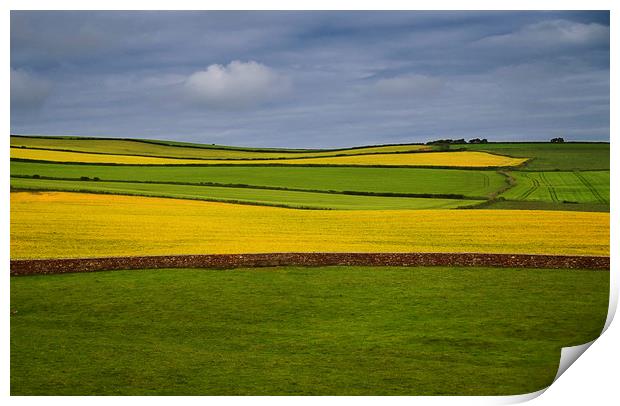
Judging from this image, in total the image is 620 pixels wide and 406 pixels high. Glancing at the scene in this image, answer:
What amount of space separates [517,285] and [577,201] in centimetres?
124

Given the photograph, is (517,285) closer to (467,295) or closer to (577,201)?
(467,295)

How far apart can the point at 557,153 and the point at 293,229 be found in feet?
9.99

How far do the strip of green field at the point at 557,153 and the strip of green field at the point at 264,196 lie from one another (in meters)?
0.71

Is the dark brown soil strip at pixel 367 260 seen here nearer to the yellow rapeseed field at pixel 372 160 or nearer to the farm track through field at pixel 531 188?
the farm track through field at pixel 531 188

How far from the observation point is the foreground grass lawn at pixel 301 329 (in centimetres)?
857

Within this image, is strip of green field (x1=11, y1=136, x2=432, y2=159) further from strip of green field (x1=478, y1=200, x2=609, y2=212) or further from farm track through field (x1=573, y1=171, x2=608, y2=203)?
farm track through field (x1=573, y1=171, x2=608, y2=203)

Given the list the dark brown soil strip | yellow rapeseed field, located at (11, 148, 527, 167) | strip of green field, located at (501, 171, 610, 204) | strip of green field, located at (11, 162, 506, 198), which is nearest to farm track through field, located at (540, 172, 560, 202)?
strip of green field, located at (501, 171, 610, 204)

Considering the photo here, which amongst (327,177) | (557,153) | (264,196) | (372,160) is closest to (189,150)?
(264,196)

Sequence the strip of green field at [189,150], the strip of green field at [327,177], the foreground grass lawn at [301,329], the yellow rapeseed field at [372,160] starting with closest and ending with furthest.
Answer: the foreground grass lawn at [301,329] < the strip of green field at [189,150] < the yellow rapeseed field at [372,160] < the strip of green field at [327,177]

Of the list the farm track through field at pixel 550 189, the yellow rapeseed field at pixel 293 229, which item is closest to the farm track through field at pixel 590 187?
the yellow rapeseed field at pixel 293 229

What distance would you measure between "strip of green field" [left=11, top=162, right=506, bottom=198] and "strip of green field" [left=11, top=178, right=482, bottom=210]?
0.11 m

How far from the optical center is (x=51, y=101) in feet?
30.8

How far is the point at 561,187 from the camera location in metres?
10.2
